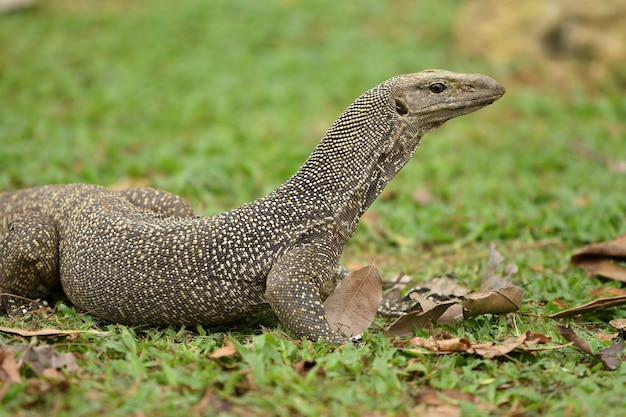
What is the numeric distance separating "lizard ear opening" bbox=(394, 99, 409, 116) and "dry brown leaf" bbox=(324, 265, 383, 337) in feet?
3.57

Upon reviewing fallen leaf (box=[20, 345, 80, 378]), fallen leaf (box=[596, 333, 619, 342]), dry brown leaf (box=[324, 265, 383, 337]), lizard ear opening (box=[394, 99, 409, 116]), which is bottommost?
fallen leaf (box=[596, 333, 619, 342])

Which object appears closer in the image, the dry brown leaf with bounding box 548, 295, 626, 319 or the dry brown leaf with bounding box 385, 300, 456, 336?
the dry brown leaf with bounding box 385, 300, 456, 336

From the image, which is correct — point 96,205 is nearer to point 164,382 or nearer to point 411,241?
point 164,382

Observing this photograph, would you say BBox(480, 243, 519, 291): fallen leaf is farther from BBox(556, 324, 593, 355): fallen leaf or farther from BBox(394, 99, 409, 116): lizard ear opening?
BBox(394, 99, 409, 116): lizard ear opening

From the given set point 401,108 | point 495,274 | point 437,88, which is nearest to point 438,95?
point 437,88

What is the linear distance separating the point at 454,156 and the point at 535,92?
276cm

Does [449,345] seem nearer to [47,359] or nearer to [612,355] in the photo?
[612,355]

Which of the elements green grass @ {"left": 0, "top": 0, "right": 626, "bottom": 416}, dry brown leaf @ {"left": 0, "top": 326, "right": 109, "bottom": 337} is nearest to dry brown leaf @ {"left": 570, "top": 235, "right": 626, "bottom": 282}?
green grass @ {"left": 0, "top": 0, "right": 626, "bottom": 416}

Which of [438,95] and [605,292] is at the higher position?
[438,95]

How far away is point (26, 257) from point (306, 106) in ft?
19.4

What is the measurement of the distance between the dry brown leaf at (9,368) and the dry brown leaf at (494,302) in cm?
276

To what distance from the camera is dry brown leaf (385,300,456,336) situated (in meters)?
4.84

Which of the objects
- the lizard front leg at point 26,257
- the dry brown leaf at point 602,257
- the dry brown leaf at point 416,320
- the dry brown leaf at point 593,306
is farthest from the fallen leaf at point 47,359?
the dry brown leaf at point 602,257

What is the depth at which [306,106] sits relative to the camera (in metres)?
10.4
